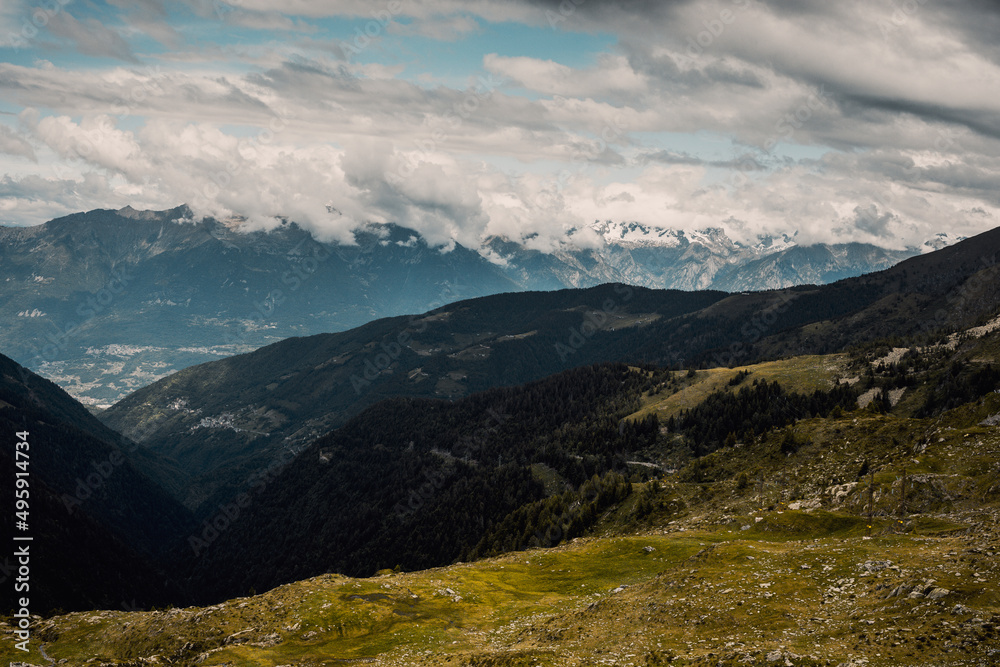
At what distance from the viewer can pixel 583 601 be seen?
6919 cm

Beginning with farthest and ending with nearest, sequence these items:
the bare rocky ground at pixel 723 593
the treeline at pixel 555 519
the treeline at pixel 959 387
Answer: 1. the treeline at pixel 959 387
2. the treeline at pixel 555 519
3. the bare rocky ground at pixel 723 593

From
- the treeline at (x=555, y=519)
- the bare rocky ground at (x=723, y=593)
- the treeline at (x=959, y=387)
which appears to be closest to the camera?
the bare rocky ground at (x=723, y=593)

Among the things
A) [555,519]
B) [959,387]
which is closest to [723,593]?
[555,519]

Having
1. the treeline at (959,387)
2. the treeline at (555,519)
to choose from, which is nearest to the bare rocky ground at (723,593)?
the treeline at (555,519)

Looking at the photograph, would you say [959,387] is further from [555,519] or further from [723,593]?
[723,593]

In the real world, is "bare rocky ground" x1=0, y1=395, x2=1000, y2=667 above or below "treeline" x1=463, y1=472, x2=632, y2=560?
above

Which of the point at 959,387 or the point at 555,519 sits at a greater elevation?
the point at 959,387

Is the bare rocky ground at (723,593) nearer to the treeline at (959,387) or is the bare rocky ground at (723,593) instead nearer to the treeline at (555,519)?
the treeline at (555,519)

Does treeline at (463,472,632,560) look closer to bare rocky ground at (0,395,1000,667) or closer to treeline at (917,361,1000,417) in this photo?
bare rocky ground at (0,395,1000,667)

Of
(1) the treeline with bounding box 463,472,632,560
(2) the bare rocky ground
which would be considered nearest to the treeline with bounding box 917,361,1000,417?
(2) the bare rocky ground

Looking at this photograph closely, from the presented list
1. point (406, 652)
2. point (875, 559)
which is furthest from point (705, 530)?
point (406, 652)

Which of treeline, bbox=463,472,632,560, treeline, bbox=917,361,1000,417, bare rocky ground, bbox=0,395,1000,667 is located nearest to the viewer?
bare rocky ground, bbox=0,395,1000,667

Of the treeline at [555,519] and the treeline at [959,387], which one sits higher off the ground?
the treeline at [959,387]

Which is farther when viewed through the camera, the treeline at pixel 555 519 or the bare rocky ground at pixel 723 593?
the treeline at pixel 555 519
